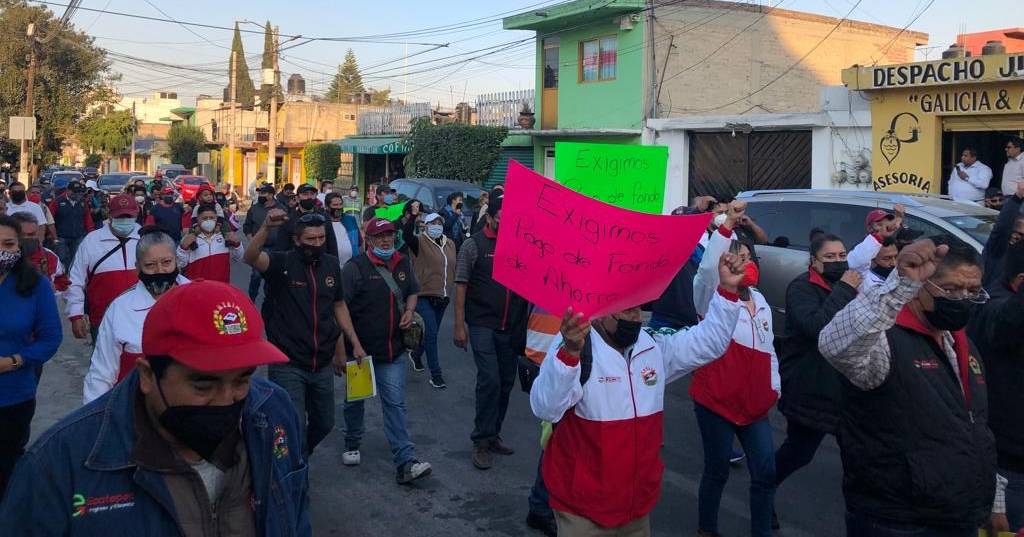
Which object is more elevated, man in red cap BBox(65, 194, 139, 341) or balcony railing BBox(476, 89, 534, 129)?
balcony railing BBox(476, 89, 534, 129)

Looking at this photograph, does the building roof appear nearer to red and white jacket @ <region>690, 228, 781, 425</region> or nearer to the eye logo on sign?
the eye logo on sign


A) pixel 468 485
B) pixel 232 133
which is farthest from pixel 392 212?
pixel 232 133

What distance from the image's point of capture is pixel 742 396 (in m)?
5.20

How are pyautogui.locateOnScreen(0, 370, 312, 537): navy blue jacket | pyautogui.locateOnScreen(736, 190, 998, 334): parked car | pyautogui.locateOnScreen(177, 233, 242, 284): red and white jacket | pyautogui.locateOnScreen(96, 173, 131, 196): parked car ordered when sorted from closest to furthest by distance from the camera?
pyautogui.locateOnScreen(0, 370, 312, 537): navy blue jacket → pyautogui.locateOnScreen(177, 233, 242, 284): red and white jacket → pyautogui.locateOnScreen(736, 190, 998, 334): parked car → pyautogui.locateOnScreen(96, 173, 131, 196): parked car

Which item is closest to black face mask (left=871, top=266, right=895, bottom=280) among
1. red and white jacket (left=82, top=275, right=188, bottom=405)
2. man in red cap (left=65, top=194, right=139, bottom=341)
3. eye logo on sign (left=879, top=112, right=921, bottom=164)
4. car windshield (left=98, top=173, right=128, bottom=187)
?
red and white jacket (left=82, top=275, right=188, bottom=405)

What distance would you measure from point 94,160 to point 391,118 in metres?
43.3

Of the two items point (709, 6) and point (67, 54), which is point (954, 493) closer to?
point (709, 6)

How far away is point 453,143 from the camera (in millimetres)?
28297

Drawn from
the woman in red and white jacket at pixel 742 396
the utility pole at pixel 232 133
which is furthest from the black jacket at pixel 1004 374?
the utility pole at pixel 232 133

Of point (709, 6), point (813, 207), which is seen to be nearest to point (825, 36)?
point (709, 6)

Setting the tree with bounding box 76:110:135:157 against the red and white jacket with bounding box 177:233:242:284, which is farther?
the tree with bounding box 76:110:135:157

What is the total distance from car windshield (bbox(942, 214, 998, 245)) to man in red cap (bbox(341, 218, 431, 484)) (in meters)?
5.42

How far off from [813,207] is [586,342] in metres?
6.93

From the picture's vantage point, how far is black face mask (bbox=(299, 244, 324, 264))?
6113 millimetres
